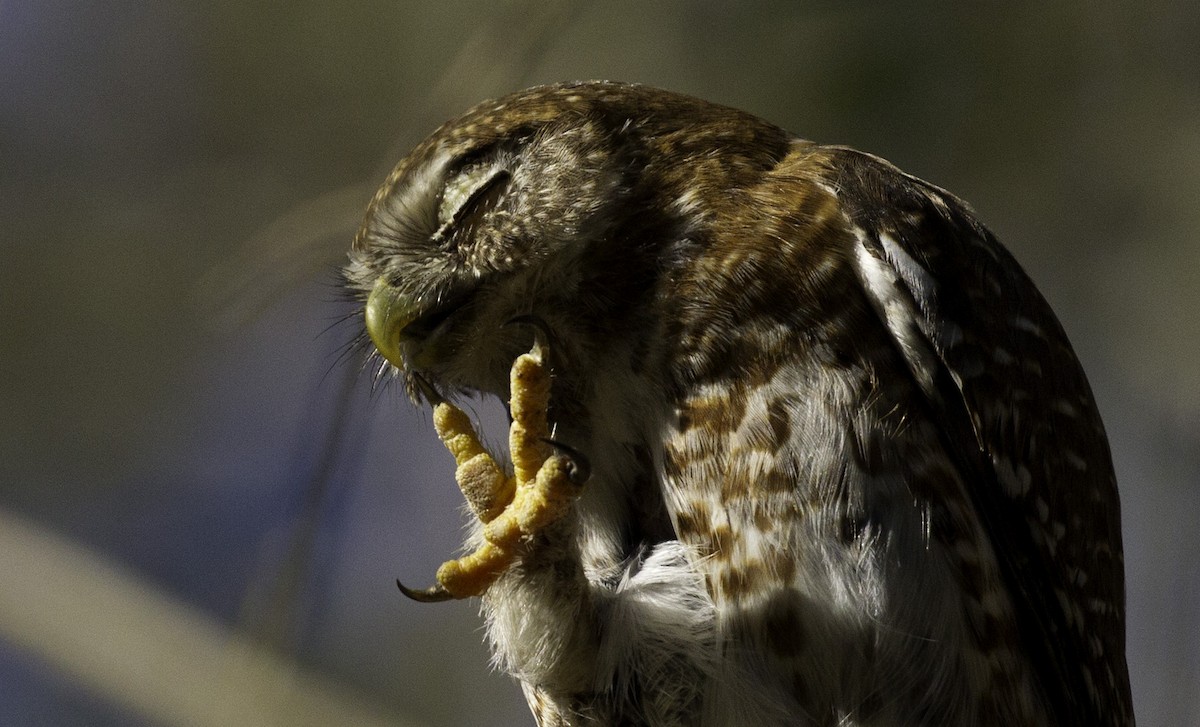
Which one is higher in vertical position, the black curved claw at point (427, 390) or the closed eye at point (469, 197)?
the closed eye at point (469, 197)

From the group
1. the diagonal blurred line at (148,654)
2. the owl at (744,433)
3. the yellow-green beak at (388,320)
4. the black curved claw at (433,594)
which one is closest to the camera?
the owl at (744,433)

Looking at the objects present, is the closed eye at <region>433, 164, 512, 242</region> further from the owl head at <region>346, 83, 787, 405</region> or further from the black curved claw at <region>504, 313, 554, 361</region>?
the black curved claw at <region>504, 313, 554, 361</region>

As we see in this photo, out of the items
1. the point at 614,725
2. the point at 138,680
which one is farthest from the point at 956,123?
the point at 138,680

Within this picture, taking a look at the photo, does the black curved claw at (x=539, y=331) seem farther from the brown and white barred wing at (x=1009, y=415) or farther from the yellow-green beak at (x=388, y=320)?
the brown and white barred wing at (x=1009, y=415)

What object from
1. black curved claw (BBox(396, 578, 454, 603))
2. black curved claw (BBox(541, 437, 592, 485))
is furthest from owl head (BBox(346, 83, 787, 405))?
black curved claw (BBox(396, 578, 454, 603))

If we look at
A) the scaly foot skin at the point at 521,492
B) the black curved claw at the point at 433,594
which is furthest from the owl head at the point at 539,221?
the black curved claw at the point at 433,594

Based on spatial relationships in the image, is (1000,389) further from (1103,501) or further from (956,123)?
(956,123)
